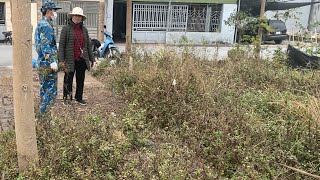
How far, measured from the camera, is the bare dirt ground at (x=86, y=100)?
186 inches

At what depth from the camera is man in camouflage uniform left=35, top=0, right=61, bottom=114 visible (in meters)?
4.80

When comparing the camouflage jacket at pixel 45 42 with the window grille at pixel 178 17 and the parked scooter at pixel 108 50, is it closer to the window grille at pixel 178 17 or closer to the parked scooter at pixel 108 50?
the parked scooter at pixel 108 50

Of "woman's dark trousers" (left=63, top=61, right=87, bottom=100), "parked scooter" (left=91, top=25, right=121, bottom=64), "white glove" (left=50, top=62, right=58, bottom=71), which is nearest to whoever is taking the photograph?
"white glove" (left=50, top=62, right=58, bottom=71)

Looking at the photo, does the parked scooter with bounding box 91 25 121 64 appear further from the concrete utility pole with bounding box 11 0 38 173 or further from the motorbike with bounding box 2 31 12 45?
the motorbike with bounding box 2 31 12 45

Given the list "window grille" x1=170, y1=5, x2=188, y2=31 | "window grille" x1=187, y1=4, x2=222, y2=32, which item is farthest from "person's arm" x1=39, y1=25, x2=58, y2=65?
"window grille" x1=187, y1=4, x2=222, y2=32

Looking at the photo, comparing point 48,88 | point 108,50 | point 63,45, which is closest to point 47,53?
point 48,88

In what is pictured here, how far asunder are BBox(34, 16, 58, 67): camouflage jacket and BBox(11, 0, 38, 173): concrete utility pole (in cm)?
200

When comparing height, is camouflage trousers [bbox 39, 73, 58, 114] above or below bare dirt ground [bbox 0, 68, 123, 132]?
above

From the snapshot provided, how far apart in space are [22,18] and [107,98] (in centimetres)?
344

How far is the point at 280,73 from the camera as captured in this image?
23.5ft

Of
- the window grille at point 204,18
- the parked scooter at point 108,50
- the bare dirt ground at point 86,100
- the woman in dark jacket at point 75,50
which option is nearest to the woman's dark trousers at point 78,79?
the woman in dark jacket at point 75,50

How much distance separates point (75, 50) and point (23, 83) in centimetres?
271

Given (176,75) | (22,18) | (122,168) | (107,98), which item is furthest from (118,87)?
(22,18)

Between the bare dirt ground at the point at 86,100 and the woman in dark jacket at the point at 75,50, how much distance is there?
27 cm
